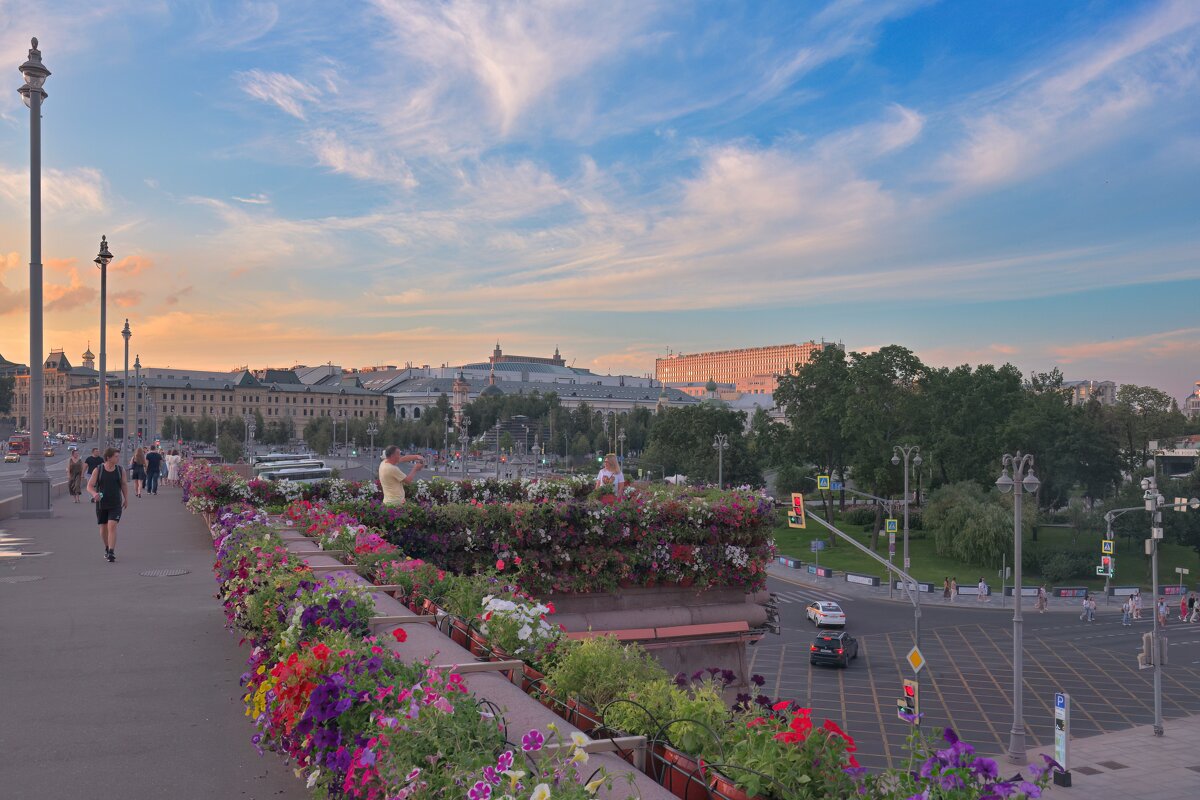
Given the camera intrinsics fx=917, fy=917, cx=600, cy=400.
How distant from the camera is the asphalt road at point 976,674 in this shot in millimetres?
27031

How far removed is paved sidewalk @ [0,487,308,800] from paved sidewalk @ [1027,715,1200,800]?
2239 cm

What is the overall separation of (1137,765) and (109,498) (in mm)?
26676

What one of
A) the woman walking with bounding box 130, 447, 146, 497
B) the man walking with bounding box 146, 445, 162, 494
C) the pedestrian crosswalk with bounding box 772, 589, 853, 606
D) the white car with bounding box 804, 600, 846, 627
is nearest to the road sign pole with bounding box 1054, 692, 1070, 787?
the white car with bounding box 804, 600, 846, 627

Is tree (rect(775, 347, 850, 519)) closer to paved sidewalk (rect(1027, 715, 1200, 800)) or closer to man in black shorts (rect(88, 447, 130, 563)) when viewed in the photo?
paved sidewalk (rect(1027, 715, 1200, 800))

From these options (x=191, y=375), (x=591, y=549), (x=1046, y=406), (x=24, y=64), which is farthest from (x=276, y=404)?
(x=591, y=549)

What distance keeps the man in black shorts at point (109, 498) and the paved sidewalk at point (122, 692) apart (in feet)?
3.16

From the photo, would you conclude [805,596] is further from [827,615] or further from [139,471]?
[139,471]

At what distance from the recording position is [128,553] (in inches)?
545

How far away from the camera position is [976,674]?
33.2m

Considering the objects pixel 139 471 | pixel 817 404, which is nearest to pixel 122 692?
pixel 139 471

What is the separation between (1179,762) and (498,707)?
94.0 feet

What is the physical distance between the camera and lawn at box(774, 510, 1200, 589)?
57969 mm

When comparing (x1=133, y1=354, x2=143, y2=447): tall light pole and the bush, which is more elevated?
A: (x1=133, y1=354, x2=143, y2=447): tall light pole

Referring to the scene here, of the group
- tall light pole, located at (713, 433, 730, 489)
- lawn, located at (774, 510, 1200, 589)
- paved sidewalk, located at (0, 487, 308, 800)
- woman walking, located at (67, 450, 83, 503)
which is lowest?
lawn, located at (774, 510, 1200, 589)
